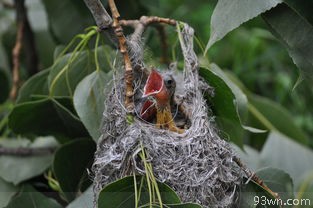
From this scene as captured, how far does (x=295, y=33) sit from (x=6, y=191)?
Result: 1.04 meters

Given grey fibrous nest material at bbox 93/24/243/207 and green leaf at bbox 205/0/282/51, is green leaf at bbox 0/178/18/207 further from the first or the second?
green leaf at bbox 205/0/282/51

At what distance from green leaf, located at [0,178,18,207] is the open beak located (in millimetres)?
608

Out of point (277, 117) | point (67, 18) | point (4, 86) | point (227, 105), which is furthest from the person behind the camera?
point (277, 117)

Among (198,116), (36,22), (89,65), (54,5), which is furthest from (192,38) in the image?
(36,22)

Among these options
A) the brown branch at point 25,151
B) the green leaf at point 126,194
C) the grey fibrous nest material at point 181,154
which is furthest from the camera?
the brown branch at point 25,151

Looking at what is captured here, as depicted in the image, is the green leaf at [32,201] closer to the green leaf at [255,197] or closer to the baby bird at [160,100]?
the baby bird at [160,100]

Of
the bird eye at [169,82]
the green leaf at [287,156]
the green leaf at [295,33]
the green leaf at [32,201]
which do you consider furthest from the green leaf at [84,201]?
the green leaf at [287,156]

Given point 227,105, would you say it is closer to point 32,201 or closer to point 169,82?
point 169,82

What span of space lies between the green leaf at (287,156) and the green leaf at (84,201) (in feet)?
3.08

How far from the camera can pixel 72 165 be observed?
2004mm

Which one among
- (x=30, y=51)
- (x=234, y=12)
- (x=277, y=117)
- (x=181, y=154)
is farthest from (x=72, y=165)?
(x=277, y=117)

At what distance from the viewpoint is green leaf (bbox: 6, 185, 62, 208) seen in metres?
1.89

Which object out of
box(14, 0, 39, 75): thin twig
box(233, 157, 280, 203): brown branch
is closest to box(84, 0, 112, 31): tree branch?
box(233, 157, 280, 203): brown branch

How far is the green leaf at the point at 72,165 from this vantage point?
1976 millimetres
